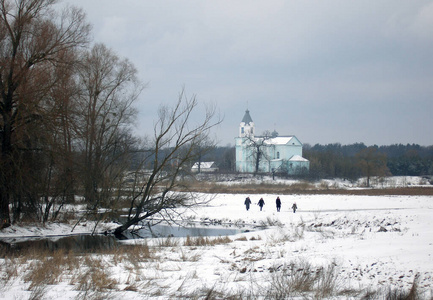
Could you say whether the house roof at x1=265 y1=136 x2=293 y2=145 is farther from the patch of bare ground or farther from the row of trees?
the row of trees

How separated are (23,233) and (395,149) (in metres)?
198

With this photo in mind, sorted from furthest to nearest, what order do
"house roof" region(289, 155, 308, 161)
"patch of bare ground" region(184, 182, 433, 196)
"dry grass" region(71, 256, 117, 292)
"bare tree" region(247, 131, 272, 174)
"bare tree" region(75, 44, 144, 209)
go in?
1. "house roof" region(289, 155, 308, 161)
2. "bare tree" region(247, 131, 272, 174)
3. "patch of bare ground" region(184, 182, 433, 196)
4. "bare tree" region(75, 44, 144, 209)
5. "dry grass" region(71, 256, 117, 292)

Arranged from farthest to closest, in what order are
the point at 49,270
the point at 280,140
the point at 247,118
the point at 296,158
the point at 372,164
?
the point at 247,118 < the point at 280,140 < the point at 296,158 < the point at 372,164 < the point at 49,270

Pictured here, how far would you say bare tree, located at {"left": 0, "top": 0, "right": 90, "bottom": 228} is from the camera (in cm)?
2055

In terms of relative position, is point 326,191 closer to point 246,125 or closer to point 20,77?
point 20,77

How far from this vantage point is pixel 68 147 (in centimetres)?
2362

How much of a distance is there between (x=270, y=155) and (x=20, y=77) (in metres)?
91.4

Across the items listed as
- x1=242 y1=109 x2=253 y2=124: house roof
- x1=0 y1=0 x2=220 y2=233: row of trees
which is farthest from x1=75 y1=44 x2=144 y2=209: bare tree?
x1=242 y1=109 x2=253 y2=124: house roof

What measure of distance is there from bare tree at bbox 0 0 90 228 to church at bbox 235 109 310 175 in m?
A: 77.9

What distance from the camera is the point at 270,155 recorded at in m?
109

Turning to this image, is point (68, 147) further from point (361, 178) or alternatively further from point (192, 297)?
point (361, 178)

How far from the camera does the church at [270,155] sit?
100 metres

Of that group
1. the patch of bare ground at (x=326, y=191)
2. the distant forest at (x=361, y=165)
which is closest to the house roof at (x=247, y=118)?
the distant forest at (x=361, y=165)

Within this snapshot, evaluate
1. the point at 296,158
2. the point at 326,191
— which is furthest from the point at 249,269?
the point at 296,158
